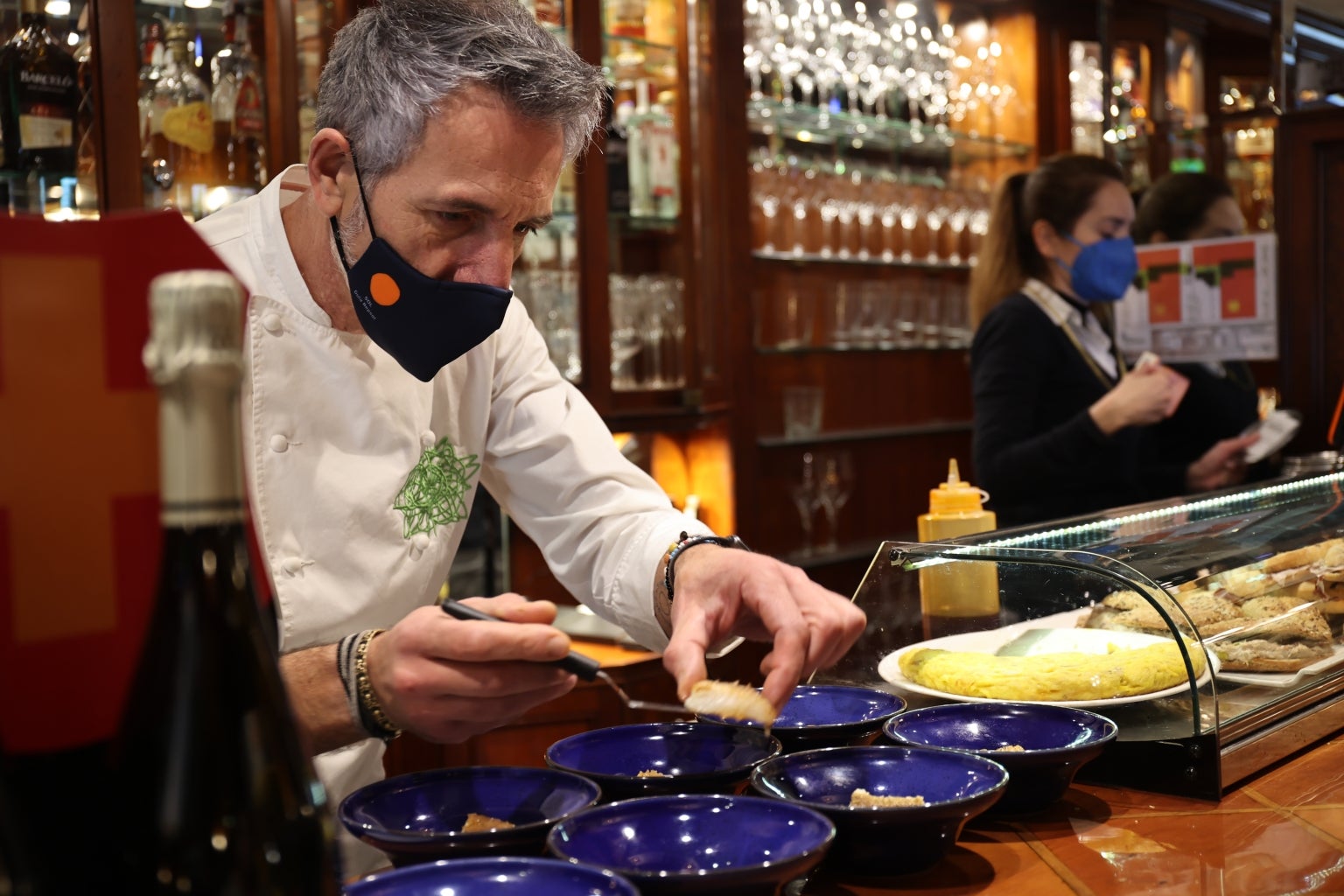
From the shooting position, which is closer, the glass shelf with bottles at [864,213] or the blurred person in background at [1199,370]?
the blurred person in background at [1199,370]

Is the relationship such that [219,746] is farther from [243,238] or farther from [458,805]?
[243,238]

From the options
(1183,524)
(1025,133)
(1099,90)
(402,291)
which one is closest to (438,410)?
(402,291)

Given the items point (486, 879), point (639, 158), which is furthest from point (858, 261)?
point (486, 879)

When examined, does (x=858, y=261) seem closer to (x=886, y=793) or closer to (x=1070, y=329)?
(x=1070, y=329)

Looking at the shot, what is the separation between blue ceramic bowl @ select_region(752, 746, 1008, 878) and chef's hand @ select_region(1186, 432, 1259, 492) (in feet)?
8.55

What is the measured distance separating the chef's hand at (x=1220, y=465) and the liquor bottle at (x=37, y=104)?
2.88 meters

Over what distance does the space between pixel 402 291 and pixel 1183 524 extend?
116 centimetres

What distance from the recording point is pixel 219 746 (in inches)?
25.7

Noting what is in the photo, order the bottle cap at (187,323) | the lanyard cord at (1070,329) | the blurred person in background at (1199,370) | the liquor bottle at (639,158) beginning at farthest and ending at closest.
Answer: the blurred person in background at (1199,370) < the liquor bottle at (639,158) < the lanyard cord at (1070,329) < the bottle cap at (187,323)

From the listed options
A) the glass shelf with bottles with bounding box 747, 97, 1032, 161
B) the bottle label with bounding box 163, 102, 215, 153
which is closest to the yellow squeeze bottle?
the bottle label with bounding box 163, 102, 215, 153

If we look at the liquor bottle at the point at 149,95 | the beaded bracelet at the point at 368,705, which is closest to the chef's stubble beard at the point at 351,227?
the beaded bracelet at the point at 368,705

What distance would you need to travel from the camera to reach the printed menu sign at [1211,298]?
4133 millimetres

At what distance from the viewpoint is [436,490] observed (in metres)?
1.91

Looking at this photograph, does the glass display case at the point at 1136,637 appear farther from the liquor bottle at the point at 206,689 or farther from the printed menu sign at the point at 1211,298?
the printed menu sign at the point at 1211,298
